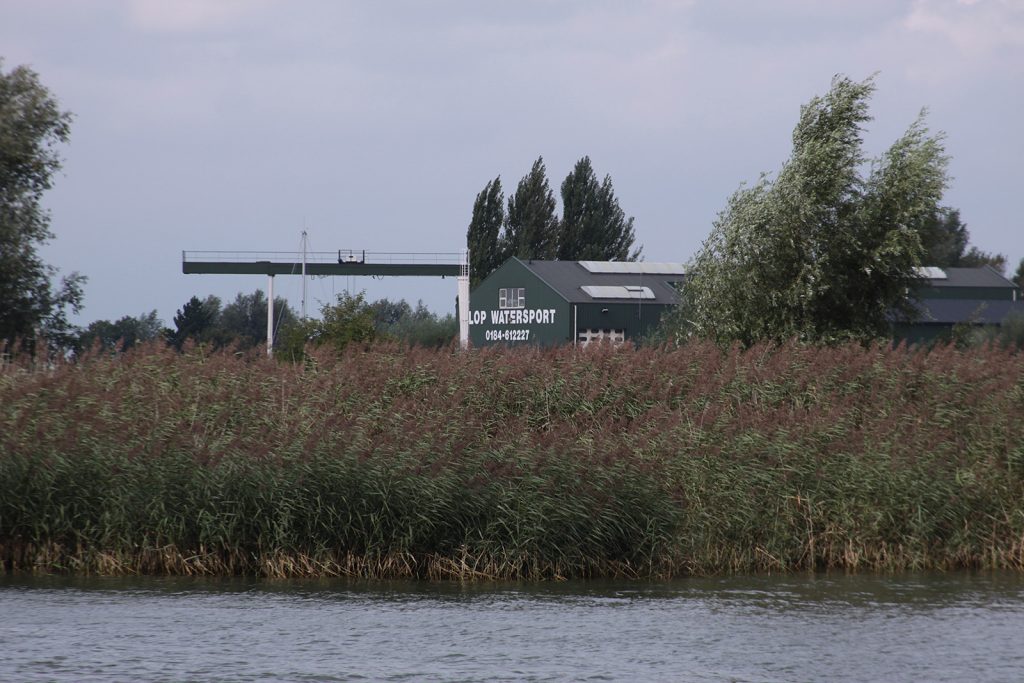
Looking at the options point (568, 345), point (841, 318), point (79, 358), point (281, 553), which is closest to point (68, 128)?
point (79, 358)

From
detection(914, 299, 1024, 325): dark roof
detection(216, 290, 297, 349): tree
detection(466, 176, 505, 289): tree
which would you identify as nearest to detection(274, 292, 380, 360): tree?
detection(466, 176, 505, 289): tree

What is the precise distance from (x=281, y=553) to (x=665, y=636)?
5.98m

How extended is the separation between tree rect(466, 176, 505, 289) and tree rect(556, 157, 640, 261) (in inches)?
180

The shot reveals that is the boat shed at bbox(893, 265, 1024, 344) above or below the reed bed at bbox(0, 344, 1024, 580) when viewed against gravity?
A: above

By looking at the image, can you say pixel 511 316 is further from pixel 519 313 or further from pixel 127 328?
pixel 127 328

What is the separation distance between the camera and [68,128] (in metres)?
41.8

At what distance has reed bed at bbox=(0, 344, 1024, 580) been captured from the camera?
63.1ft

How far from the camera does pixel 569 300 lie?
7512cm

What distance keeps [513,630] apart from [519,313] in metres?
64.0

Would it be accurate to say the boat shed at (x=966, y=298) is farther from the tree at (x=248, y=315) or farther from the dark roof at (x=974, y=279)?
the tree at (x=248, y=315)

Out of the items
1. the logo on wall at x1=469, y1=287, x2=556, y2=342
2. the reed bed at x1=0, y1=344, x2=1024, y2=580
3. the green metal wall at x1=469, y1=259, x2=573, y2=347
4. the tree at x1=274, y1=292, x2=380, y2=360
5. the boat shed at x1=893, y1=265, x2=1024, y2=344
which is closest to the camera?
the reed bed at x1=0, y1=344, x2=1024, y2=580

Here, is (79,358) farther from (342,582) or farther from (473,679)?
(473,679)

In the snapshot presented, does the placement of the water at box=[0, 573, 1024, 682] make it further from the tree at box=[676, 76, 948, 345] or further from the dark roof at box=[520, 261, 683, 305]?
the dark roof at box=[520, 261, 683, 305]

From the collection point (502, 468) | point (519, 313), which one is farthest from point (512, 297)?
point (502, 468)
